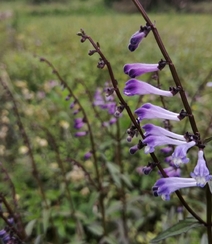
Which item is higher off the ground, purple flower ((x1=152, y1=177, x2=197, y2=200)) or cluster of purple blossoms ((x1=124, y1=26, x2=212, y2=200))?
cluster of purple blossoms ((x1=124, y1=26, x2=212, y2=200))

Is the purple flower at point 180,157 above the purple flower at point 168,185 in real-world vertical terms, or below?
above

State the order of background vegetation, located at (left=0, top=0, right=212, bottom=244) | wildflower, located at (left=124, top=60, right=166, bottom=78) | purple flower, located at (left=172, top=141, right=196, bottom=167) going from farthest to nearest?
background vegetation, located at (left=0, top=0, right=212, bottom=244)
wildflower, located at (left=124, top=60, right=166, bottom=78)
purple flower, located at (left=172, top=141, right=196, bottom=167)

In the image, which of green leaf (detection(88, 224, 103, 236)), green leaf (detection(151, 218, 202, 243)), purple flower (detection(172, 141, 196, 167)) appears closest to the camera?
purple flower (detection(172, 141, 196, 167))

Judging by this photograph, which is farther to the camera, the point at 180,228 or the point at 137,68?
the point at 180,228

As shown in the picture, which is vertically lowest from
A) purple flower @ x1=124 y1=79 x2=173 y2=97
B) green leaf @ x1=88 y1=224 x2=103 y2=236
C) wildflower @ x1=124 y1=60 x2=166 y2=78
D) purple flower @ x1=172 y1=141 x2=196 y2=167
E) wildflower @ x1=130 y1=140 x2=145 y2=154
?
green leaf @ x1=88 y1=224 x2=103 y2=236

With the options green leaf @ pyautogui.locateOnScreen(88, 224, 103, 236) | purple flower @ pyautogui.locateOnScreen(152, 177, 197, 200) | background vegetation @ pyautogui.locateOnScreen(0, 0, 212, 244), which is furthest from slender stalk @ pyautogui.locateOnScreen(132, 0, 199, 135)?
green leaf @ pyautogui.locateOnScreen(88, 224, 103, 236)

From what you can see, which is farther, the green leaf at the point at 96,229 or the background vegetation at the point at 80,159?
the background vegetation at the point at 80,159

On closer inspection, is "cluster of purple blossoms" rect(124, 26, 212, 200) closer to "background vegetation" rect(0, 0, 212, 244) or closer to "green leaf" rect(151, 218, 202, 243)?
"green leaf" rect(151, 218, 202, 243)

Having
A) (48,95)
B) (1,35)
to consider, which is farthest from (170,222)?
(1,35)

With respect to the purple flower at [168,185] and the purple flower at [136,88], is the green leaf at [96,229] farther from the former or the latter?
the purple flower at [136,88]

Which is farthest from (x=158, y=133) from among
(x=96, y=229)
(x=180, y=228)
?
(x=96, y=229)

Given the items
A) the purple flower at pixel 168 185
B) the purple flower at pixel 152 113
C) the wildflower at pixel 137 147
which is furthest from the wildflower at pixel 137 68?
the purple flower at pixel 168 185

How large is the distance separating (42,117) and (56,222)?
6.09 ft

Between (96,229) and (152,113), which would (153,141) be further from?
(96,229)
